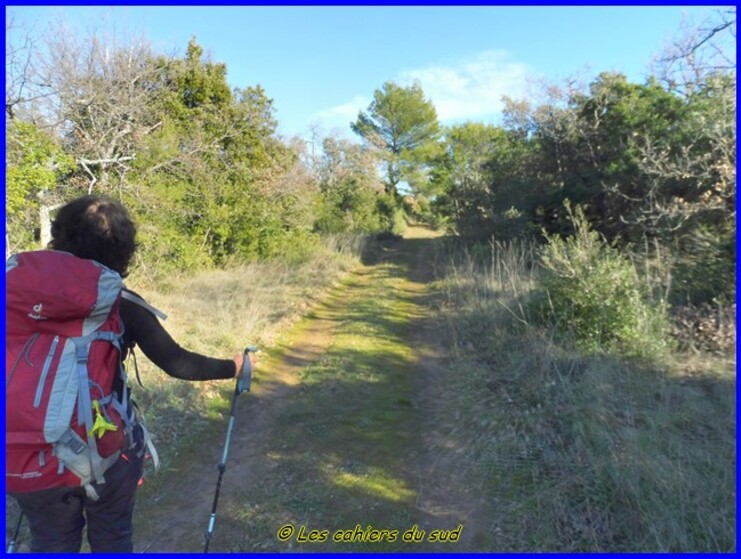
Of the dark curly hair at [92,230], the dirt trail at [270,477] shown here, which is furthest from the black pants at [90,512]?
the dirt trail at [270,477]

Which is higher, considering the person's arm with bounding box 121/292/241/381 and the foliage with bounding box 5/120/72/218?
the foliage with bounding box 5/120/72/218

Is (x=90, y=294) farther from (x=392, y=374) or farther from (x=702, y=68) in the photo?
(x=702, y=68)

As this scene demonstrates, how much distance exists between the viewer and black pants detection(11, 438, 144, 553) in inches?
74.9

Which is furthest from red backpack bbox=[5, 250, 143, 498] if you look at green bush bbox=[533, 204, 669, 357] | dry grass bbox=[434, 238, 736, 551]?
green bush bbox=[533, 204, 669, 357]

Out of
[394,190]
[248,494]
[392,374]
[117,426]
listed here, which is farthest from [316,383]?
[394,190]

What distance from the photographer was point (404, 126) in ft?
126

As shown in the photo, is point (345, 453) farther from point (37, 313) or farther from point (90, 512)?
point (37, 313)

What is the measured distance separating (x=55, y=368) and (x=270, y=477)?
2.53 meters

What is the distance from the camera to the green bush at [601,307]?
18.4 ft

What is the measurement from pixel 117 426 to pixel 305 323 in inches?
288

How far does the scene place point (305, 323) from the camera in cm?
926

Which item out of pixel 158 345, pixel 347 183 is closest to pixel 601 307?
pixel 158 345

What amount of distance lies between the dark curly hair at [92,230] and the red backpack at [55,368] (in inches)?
8.6

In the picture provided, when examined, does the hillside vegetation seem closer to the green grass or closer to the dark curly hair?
the green grass
